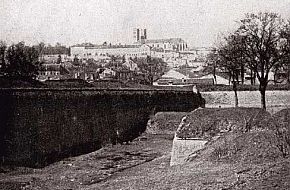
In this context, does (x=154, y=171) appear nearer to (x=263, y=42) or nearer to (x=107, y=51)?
(x=263, y=42)

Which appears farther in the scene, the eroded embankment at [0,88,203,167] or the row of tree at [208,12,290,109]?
the row of tree at [208,12,290,109]

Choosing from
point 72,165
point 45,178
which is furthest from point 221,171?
point 72,165

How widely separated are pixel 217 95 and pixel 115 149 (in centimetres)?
3134

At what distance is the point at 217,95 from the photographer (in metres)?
63.4

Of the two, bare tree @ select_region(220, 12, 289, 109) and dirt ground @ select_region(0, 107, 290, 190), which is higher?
bare tree @ select_region(220, 12, 289, 109)

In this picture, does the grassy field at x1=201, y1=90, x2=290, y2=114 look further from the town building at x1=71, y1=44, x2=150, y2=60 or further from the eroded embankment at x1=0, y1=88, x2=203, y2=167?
the town building at x1=71, y1=44, x2=150, y2=60

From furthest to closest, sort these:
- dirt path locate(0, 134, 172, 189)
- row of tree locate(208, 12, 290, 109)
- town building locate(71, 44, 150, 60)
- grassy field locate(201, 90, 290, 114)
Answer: town building locate(71, 44, 150, 60) < grassy field locate(201, 90, 290, 114) < row of tree locate(208, 12, 290, 109) < dirt path locate(0, 134, 172, 189)

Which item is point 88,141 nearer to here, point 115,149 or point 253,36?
point 115,149

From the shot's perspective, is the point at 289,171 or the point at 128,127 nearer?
the point at 289,171

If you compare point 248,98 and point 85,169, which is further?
point 248,98

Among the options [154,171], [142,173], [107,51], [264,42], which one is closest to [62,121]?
[142,173]

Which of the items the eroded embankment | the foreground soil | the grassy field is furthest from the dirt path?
the grassy field

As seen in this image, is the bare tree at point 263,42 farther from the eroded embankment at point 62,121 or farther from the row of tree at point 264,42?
the eroded embankment at point 62,121

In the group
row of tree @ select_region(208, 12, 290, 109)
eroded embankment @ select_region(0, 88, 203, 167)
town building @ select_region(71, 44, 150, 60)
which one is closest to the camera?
eroded embankment @ select_region(0, 88, 203, 167)
